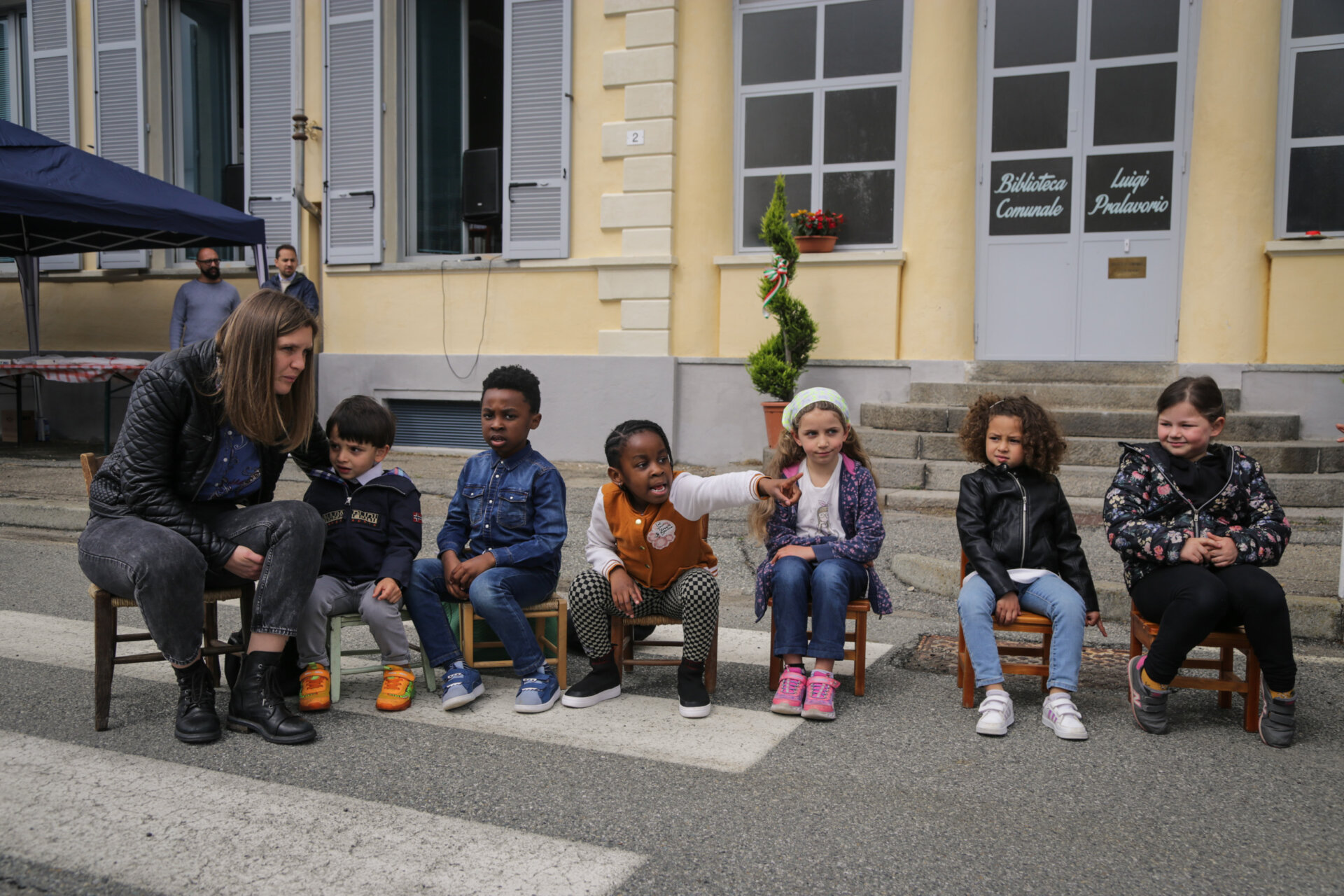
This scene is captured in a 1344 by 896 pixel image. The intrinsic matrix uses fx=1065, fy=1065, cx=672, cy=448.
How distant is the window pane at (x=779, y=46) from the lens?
33.5 ft

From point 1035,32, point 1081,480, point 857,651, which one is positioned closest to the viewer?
point 857,651

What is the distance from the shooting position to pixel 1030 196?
373 inches

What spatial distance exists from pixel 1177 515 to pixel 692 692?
5.91 ft

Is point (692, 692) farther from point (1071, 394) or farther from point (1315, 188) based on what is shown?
point (1315, 188)

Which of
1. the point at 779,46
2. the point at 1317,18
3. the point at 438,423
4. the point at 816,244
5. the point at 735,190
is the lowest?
the point at 438,423

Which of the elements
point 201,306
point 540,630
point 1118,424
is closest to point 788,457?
point 540,630

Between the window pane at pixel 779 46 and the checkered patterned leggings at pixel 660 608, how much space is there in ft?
25.2

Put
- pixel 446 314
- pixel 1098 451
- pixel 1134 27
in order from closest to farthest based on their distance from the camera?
pixel 1098 451 < pixel 1134 27 < pixel 446 314

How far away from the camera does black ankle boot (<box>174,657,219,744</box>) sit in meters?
3.36

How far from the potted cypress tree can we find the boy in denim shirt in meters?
5.36

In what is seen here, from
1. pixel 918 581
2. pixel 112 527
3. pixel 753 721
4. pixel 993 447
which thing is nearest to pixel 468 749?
pixel 753 721

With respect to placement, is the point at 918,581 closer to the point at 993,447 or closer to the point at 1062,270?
the point at 993,447

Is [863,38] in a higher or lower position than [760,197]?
higher

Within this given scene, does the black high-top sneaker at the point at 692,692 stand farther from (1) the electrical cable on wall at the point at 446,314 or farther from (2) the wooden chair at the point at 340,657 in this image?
(1) the electrical cable on wall at the point at 446,314
